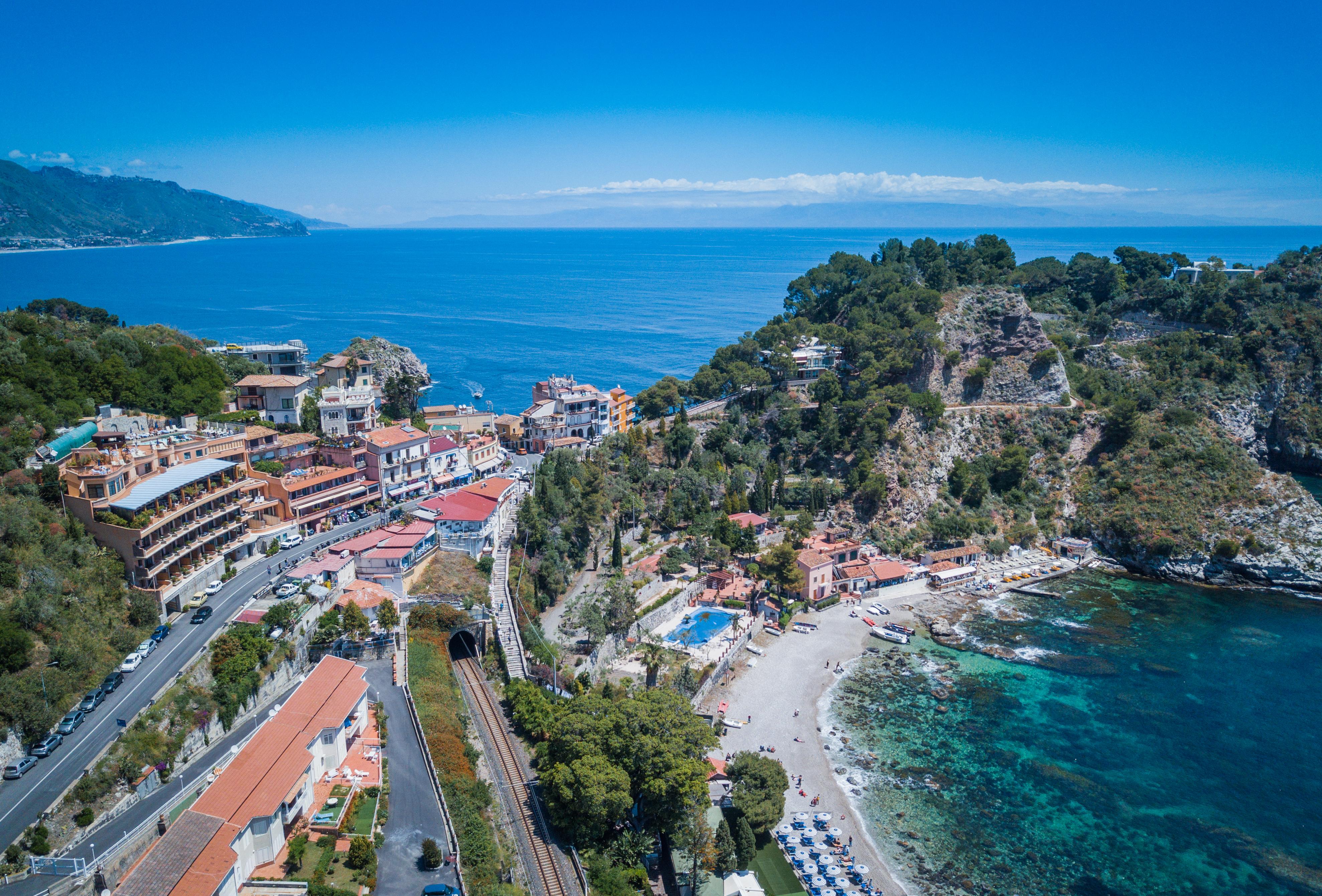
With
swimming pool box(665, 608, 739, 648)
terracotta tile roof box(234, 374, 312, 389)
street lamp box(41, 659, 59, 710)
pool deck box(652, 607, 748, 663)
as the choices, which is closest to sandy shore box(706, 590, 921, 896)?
pool deck box(652, 607, 748, 663)

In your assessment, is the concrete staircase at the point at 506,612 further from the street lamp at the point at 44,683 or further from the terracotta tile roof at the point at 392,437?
the street lamp at the point at 44,683

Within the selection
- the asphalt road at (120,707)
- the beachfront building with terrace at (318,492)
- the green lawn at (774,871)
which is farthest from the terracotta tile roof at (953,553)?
the asphalt road at (120,707)

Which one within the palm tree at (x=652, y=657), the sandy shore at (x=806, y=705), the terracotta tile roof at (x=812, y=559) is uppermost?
the terracotta tile roof at (x=812, y=559)

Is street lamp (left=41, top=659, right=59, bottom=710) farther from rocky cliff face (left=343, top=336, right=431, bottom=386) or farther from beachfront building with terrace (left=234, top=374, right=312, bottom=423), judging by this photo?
rocky cliff face (left=343, top=336, right=431, bottom=386)

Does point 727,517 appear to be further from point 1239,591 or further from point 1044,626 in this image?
point 1239,591

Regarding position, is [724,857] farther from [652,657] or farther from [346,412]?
[346,412]

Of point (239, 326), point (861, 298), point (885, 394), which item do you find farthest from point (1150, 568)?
point (239, 326)

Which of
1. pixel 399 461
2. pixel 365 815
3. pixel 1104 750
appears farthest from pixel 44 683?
pixel 1104 750
